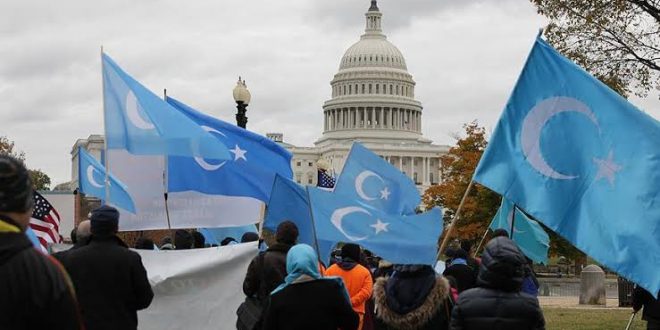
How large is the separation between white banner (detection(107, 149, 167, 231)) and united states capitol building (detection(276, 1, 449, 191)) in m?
150

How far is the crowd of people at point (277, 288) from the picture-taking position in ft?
12.8

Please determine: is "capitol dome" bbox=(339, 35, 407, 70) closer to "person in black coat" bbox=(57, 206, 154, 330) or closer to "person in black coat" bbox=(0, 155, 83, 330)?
"person in black coat" bbox=(57, 206, 154, 330)

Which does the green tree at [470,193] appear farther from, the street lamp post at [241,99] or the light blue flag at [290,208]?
the light blue flag at [290,208]

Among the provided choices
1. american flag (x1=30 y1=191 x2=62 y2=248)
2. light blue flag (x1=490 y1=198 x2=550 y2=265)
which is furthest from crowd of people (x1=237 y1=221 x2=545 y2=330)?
light blue flag (x1=490 y1=198 x2=550 y2=265)

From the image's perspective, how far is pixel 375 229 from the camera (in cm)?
959

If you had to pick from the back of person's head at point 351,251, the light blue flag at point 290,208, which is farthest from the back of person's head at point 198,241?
the back of person's head at point 351,251

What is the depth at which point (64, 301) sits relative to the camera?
388 centimetres

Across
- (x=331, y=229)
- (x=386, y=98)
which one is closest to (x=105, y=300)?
(x=331, y=229)

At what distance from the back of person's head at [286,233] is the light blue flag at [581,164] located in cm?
142

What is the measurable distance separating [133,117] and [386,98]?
156m

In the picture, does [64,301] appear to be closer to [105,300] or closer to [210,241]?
[105,300]

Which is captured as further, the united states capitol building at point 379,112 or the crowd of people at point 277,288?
the united states capitol building at point 379,112

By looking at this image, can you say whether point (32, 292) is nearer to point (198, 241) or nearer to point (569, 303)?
point (198, 241)

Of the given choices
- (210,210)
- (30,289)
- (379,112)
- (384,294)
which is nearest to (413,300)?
(384,294)
